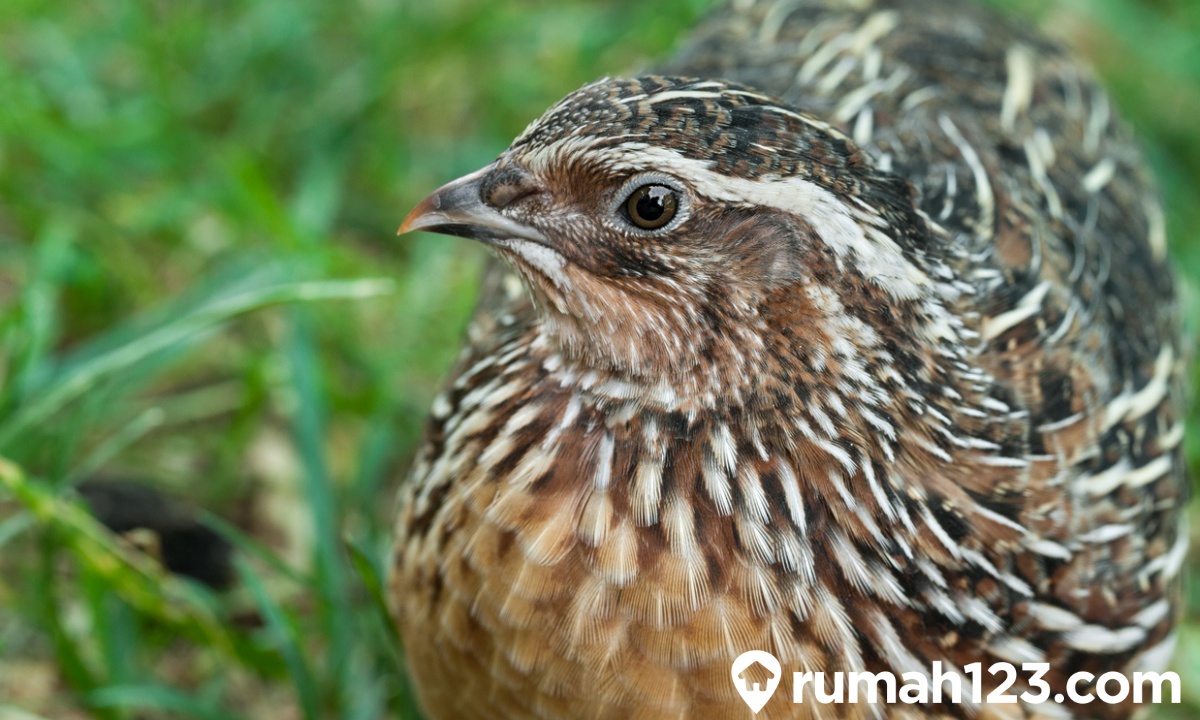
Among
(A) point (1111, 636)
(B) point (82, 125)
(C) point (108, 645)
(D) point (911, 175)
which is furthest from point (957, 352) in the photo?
(B) point (82, 125)

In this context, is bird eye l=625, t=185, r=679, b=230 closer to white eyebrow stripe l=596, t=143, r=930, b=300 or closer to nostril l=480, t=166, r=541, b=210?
white eyebrow stripe l=596, t=143, r=930, b=300

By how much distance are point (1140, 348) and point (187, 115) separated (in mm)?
3024

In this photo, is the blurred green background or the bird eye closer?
the bird eye

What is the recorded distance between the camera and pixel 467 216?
226 cm

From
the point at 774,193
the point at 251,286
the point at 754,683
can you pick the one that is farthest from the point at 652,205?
the point at 251,286

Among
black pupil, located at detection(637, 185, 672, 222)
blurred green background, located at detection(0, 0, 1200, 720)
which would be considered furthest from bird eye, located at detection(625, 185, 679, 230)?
blurred green background, located at detection(0, 0, 1200, 720)

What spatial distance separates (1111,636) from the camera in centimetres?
260

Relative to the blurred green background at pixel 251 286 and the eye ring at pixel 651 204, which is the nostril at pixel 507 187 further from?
the blurred green background at pixel 251 286

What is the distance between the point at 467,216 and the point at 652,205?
32cm

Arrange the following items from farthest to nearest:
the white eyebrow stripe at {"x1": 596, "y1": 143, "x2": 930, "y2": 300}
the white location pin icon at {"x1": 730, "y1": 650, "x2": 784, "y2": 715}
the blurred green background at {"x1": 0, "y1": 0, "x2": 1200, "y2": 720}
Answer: the blurred green background at {"x1": 0, "y1": 0, "x2": 1200, "y2": 720}
the white location pin icon at {"x1": 730, "y1": 650, "x2": 784, "y2": 715}
the white eyebrow stripe at {"x1": 596, "y1": 143, "x2": 930, "y2": 300}

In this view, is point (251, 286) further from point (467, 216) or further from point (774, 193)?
point (774, 193)

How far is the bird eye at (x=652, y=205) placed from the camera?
2.16 metres

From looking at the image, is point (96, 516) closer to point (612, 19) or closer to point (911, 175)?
point (911, 175)

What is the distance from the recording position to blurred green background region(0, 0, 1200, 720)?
3.11m
